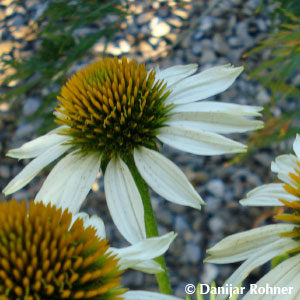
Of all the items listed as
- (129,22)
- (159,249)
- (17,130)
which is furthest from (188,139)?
(129,22)

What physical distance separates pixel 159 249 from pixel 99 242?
70 mm

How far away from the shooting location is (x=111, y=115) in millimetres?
646

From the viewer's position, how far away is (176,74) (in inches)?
29.8

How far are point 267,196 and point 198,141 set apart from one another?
117 mm

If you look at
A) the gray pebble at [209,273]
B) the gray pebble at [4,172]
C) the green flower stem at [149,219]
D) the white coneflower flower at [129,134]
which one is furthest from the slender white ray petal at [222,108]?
the gray pebble at [4,172]

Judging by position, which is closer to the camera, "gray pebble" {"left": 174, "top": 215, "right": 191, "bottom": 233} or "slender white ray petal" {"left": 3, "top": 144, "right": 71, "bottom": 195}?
"slender white ray petal" {"left": 3, "top": 144, "right": 71, "bottom": 195}

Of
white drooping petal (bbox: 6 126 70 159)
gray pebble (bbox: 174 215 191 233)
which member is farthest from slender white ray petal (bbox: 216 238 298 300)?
gray pebble (bbox: 174 215 191 233)

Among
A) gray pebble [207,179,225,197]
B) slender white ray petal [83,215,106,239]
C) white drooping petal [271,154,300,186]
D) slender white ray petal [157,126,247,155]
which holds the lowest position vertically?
gray pebble [207,179,225,197]

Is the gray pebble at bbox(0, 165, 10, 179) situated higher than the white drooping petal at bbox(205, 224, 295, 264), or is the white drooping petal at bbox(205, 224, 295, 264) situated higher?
the white drooping petal at bbox(205, 224, 295, 264)

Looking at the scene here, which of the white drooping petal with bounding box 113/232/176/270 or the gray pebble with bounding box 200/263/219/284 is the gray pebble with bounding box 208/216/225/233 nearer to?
the gray pebble with bounding box 200/263/219/284

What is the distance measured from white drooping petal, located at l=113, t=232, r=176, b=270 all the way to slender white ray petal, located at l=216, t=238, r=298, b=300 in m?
0.09

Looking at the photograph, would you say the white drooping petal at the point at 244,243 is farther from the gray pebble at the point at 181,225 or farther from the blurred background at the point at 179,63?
the gray pebble at the point at 181,225

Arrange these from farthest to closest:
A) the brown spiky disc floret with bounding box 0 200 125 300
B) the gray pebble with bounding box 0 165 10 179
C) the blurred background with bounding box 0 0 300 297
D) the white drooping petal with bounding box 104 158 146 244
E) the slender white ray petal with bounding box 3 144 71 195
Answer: the gray pebble with bounding box 0 165 10 179 → the blurred background with bounding box 0 0 300 297 → the slender white ray petal with bounding box 3 144 71 195 → the white drooping petal with bounding box 104 158 146 244 → the brown spiky disc floret with bounding box 0 200 125 300

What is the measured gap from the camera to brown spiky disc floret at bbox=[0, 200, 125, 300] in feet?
1.44
